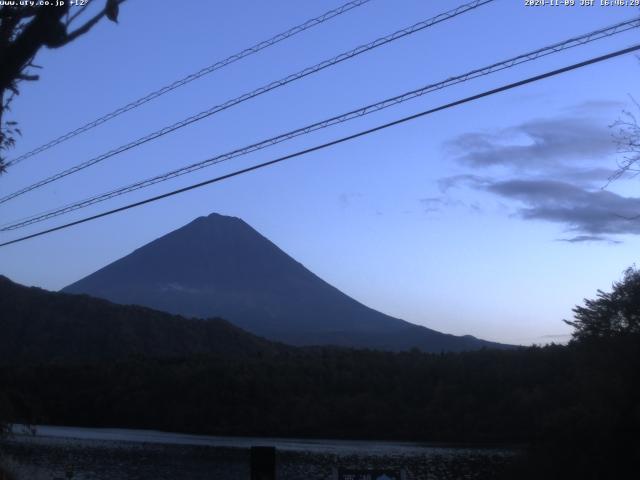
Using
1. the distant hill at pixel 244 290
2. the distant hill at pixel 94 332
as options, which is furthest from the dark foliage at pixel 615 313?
the distant hill at pixel 244 290

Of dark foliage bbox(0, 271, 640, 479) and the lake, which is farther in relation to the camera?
dark foliage bbox(0, 271, 640, 479)

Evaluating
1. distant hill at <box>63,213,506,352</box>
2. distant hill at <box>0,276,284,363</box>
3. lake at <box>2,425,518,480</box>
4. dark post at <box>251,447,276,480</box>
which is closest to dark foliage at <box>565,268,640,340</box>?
lake at <box>2,425,518,480</box>

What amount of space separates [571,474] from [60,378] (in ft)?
156

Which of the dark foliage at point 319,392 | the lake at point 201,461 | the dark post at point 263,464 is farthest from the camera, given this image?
the dark foliage at point 319,392

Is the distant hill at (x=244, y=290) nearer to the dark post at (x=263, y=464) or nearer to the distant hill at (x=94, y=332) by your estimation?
the distant hill at (x=94, y=332)

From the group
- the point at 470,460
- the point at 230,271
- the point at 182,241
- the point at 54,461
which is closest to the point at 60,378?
the point at 54,461

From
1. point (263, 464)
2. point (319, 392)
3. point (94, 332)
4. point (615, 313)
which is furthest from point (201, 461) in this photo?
point (94, 332)

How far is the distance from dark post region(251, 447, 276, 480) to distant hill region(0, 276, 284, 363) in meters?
64.5

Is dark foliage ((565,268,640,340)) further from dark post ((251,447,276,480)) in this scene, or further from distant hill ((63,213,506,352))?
distant hill ((63,213,506,352))

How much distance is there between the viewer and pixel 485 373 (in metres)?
47.6

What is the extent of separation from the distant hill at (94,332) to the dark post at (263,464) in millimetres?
64505

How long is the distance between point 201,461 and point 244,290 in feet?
380

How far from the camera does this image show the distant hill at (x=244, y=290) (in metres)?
117

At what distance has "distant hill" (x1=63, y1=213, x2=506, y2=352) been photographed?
385ft
